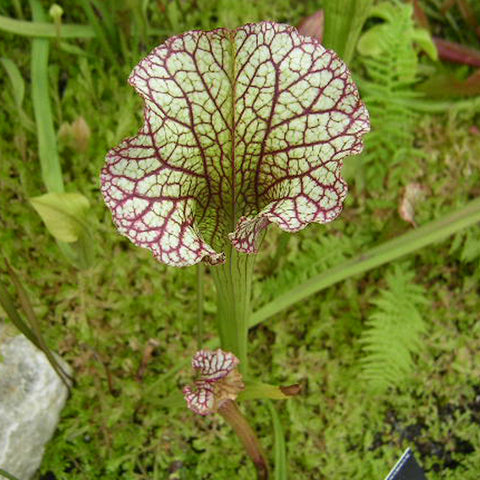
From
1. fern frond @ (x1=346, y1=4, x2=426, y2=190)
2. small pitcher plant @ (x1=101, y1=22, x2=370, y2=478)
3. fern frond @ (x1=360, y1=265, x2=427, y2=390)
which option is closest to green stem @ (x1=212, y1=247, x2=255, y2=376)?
small pitcher plant @ (x1=101, y1=22, x2=370, y2=478)

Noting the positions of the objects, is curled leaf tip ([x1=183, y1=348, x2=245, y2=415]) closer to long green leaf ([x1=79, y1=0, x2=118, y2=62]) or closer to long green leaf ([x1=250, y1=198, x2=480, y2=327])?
long green leaf ([x1=250, y1=198, x2=480, y2=327])

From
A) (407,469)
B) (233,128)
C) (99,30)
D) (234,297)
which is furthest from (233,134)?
(99,30)

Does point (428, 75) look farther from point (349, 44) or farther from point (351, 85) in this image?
point (351, 85)

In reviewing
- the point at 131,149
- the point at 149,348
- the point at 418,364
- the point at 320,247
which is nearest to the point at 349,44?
the point at 131,149

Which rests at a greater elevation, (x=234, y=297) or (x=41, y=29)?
(x=41, y=29)

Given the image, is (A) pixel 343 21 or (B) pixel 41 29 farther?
(B) pixel 41 29

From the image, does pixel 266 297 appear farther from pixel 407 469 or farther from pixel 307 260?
pixel 407 469
